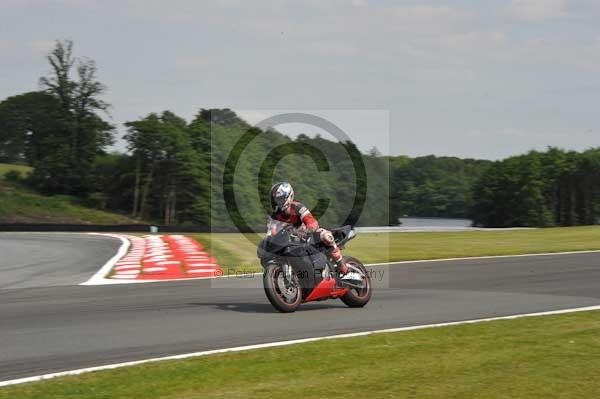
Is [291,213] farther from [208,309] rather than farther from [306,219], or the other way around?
[208,309]

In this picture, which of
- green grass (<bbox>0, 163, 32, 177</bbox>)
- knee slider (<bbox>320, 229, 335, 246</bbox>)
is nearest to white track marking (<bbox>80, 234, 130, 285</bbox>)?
knee slider (<bbox>320, 229, 335, 246</bbox>)

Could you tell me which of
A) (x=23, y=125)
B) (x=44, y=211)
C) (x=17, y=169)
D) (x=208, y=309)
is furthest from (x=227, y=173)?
(x=208, y=309)

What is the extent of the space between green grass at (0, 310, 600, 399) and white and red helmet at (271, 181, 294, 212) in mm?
2598

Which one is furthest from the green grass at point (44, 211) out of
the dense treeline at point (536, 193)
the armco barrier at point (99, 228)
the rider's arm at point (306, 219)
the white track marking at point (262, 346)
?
the white track marking at point (262, 346)

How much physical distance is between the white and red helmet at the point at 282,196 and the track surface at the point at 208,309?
4.87 feet

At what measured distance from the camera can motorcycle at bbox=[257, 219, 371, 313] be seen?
33.1 feet

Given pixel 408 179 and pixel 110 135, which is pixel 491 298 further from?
pixel 110 135

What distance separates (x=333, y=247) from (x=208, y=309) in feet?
6.50

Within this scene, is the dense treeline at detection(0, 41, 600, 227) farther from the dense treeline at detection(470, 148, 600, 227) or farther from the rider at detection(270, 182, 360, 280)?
the rider at detection(270, 182, 360, 280)

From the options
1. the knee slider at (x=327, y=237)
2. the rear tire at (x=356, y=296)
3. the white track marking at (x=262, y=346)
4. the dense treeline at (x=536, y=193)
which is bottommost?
the white track marking at (x=262, y=346)

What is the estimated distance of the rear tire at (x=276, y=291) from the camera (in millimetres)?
9953

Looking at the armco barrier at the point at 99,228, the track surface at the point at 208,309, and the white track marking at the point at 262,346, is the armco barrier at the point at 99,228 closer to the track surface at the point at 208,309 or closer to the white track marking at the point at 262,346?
the track surface at the point at 208,309

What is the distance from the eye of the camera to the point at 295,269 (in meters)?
10.3

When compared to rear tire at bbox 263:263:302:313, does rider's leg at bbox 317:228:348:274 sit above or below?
above
